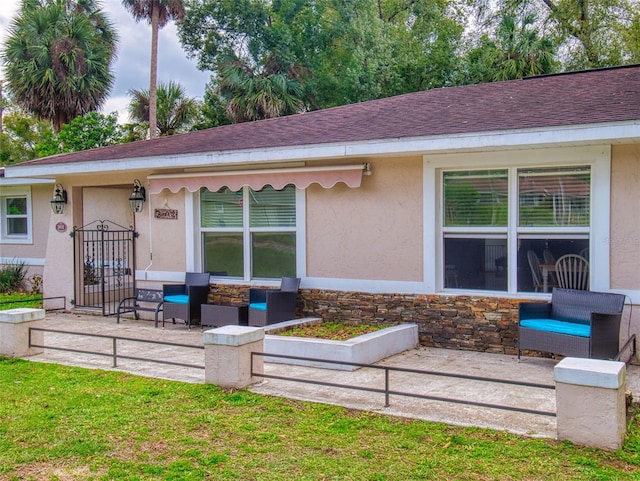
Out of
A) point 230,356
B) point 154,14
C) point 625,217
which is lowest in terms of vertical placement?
point 230,356

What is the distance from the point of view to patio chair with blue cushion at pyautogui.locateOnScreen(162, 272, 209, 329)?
35.4ft

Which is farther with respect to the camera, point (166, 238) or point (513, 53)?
point (513, 53)

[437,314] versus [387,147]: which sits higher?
[387,147]

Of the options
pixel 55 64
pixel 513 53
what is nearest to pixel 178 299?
pixel 513 53

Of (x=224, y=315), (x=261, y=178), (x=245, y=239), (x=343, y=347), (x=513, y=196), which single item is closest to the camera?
(x=343, y=347)

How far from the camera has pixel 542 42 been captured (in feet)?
71.3

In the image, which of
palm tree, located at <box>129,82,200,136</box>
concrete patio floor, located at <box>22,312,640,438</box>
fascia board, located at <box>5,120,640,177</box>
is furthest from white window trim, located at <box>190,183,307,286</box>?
palm tree, located at <box>129,82,200,136</box>

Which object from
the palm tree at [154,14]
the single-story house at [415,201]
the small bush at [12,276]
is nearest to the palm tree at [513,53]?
the single-story house at [415,201]

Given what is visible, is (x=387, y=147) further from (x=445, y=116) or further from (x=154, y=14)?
(x=154, y=14)

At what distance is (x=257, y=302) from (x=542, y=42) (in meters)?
16.8

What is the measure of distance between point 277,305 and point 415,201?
2753 mm

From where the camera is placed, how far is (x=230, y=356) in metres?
6.54

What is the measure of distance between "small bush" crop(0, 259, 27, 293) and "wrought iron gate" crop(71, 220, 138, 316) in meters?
3.79

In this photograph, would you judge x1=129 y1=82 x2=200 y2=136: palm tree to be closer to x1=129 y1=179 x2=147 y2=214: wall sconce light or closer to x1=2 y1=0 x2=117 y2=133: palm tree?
x1=2 y1=0 x2=117 y2=133: palm tree
